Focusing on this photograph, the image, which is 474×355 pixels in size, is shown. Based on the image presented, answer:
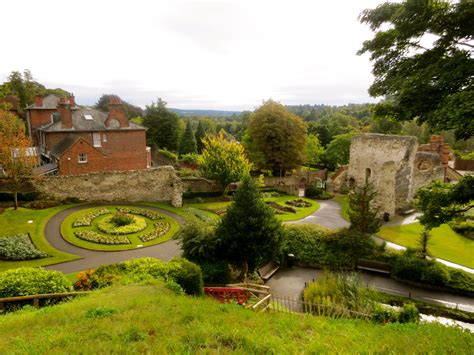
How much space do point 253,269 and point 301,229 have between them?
18.8 ft

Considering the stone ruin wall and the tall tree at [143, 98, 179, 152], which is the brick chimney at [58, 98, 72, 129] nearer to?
the tall tree at [143, 98, 179, 152]

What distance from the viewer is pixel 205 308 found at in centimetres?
923

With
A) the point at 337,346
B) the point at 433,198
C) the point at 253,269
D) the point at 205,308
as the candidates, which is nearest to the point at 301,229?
the point at 253,269

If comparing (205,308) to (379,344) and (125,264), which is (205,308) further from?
(125,264)

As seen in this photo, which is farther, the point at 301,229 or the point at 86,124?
the point at 86,124

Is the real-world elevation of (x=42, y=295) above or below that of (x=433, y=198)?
below

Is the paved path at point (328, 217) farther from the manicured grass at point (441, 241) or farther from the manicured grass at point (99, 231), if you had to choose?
the manicured grass at point (99, 231)

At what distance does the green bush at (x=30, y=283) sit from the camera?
1140cm

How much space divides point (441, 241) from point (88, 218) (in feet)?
87.6

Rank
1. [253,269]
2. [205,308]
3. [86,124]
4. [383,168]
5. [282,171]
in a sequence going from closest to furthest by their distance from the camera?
1. [205,308]
2. [253,269]
3. [383,168]
4. [86,124]
5. [282,171]

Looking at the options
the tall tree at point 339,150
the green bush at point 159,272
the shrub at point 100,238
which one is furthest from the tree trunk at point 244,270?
the tall tree at point 339,150

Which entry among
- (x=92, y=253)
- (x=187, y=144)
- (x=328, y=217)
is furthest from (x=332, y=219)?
(x=187, y=144)

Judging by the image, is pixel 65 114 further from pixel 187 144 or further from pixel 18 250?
pixel 187 144

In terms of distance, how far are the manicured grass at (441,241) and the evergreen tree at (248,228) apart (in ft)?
41.5
